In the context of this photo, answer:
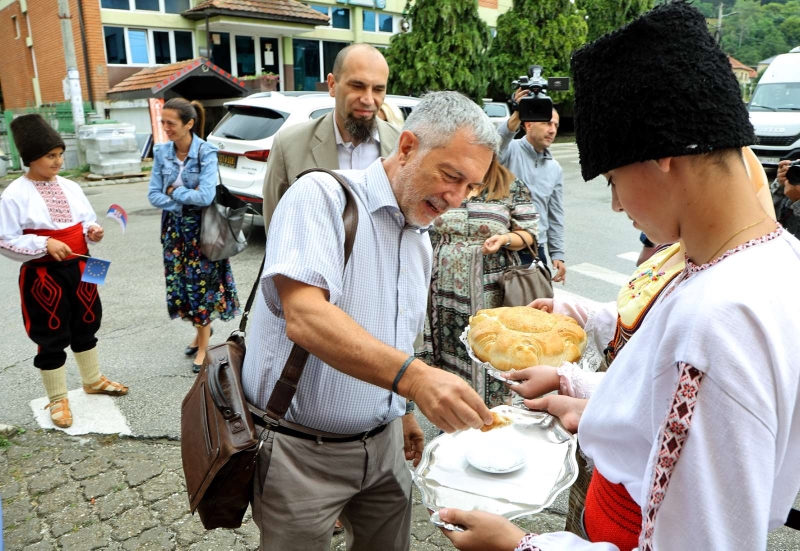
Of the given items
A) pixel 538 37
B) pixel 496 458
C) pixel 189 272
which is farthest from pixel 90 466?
pixel 538 37

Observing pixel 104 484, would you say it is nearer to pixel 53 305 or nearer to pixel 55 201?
pixel 53 305

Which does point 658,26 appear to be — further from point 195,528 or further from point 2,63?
point 2,63

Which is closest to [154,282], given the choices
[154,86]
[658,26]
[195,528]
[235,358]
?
[195,528]

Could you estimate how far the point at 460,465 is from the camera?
1721 millimetres

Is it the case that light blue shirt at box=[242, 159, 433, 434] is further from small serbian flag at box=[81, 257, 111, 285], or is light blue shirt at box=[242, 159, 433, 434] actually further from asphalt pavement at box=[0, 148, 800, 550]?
small serbian flag at box=[81, 257, 111, 285]

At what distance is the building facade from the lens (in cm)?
1858

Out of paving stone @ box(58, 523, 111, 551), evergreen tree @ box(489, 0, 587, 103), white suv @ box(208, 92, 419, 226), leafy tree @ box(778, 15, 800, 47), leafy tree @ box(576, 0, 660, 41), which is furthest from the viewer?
leafy tree @ box(778, 15, 800, 47)

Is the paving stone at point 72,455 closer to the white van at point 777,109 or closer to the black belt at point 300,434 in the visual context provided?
the black belt at point 300,434

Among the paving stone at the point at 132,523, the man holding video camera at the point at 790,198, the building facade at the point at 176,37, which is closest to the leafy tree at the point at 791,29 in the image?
the building facade at the point at 176,37

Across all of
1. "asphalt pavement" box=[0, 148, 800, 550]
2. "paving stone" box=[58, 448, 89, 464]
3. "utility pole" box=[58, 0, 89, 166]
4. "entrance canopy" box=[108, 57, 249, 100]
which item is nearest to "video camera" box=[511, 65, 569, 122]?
"asphalt pavement" box=[0, 148, 800, 550]

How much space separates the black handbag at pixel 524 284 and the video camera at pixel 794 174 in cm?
230

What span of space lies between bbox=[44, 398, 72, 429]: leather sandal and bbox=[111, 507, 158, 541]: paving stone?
1118mm

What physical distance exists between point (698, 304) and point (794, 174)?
4.27 meters

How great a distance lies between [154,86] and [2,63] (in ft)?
54.3
